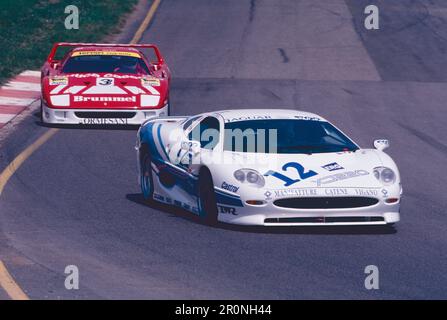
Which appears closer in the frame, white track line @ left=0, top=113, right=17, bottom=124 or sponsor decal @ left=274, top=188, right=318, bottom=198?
sponsor decal @ left=274, top=188, right=318, bottom=198

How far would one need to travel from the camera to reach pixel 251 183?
12141 mm

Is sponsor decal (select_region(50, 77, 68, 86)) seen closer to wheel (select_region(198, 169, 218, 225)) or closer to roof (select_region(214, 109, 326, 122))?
roof (select_region(214, 109, 326, 122))

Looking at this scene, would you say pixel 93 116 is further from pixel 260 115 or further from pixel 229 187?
pixel 229 187

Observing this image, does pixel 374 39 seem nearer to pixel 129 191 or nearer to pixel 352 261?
pixel 129 191

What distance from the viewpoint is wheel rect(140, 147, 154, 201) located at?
14.1m

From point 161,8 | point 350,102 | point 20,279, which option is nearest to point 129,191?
→ point 20,279

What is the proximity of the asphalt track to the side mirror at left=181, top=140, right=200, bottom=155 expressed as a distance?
0.76 metres

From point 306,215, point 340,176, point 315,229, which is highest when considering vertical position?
point 340,176

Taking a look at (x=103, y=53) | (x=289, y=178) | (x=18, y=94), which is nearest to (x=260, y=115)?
(x=289, y=178)

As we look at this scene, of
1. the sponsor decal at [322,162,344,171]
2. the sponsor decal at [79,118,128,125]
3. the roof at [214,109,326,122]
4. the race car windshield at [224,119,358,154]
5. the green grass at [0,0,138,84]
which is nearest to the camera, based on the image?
the sponsor decal at [322,162,344,171]

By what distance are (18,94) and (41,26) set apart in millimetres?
8921

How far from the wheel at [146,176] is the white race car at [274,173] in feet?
0.60

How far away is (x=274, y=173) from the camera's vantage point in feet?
40.0

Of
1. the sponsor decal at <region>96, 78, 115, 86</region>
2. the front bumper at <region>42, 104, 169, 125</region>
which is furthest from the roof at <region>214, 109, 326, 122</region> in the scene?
the sponsor decal at <region>96, 78, 115, 86</region>
